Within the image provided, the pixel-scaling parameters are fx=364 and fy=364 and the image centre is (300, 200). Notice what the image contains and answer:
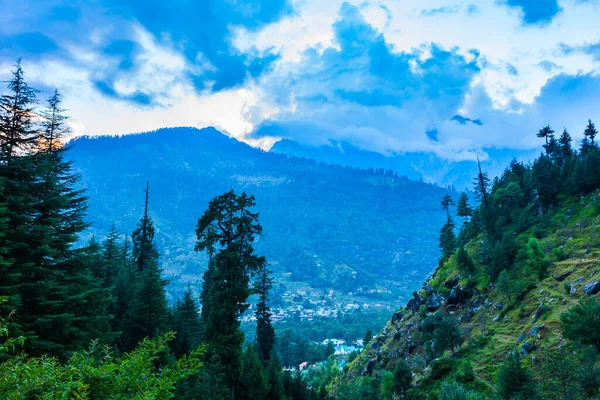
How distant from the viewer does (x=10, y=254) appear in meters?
18.7

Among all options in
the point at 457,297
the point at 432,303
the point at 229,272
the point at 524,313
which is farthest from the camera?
the point at 432,303

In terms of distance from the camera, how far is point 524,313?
44.9 m

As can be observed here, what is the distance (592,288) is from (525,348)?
960cm

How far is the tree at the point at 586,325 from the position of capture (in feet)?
92.8

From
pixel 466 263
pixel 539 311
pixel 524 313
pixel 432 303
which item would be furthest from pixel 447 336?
pixel 466 263

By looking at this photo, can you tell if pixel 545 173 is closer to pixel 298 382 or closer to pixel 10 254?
pixel 298 382

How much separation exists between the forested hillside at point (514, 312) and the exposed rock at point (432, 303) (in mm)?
182

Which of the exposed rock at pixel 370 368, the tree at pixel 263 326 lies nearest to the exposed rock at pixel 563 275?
the exposed rock at pixel 370 368

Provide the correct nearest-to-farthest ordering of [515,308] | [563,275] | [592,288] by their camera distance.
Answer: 1. [592,288]
2. [563,275]
3. [515,308]

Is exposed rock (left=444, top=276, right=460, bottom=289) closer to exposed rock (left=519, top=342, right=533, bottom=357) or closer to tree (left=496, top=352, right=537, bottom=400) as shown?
exposed rock (left=519, top=342, right=533, bottom=357)

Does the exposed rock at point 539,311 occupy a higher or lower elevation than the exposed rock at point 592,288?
lower

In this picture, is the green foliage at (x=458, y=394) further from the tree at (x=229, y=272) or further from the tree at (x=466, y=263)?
the tree at (x=466, y=263)

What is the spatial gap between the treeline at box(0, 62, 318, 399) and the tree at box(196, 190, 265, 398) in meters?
0.08

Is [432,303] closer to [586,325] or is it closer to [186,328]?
[586,325]
